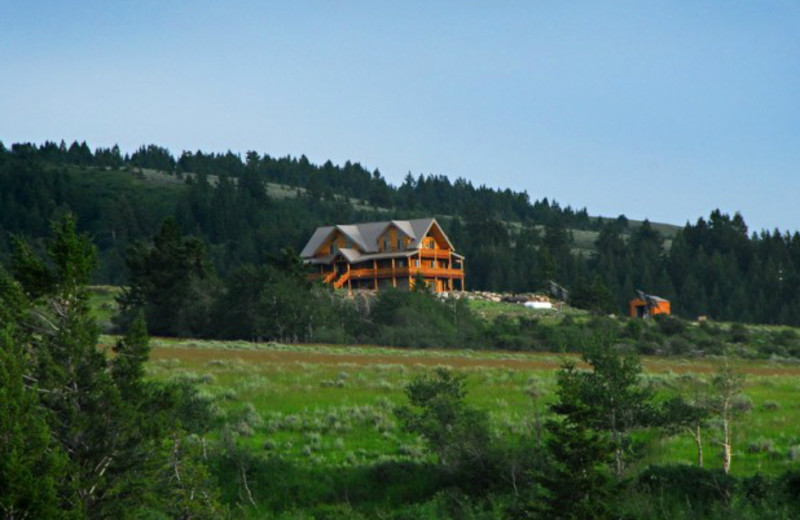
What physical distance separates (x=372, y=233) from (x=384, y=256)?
454cm

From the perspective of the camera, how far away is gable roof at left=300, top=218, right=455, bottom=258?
257 ft

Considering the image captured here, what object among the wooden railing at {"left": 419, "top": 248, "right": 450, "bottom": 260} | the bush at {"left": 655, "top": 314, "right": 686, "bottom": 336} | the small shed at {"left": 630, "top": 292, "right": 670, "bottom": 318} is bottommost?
the bush at {"left": 655, "top": 314, "right": 686, "bottom": 336}

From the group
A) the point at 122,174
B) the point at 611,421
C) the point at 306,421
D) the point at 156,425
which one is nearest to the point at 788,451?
the point at 611,421

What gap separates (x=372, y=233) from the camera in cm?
8088

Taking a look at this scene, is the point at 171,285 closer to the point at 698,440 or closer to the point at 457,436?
the point at 457,436

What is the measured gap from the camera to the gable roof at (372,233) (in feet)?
257

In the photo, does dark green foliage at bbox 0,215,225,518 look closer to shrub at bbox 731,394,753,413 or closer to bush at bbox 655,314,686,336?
shrub at bbox 731,394,753,413

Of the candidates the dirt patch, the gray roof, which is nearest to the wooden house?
the gray roof

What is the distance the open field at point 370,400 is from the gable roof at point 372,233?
32.8 m

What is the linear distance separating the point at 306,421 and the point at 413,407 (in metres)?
2.92

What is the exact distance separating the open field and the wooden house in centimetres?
3126

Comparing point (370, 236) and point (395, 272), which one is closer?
point (395, 272)

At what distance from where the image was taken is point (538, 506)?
1677 centimetres

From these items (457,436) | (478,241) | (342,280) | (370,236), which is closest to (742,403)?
(457,436)
